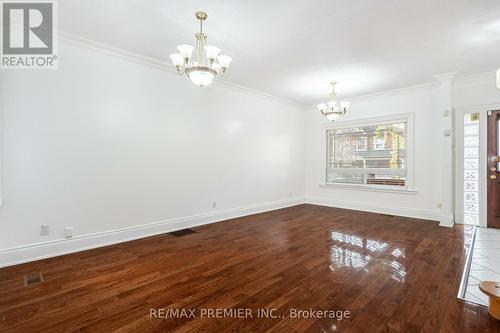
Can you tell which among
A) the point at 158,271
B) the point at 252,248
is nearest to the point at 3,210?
the point at 158,271

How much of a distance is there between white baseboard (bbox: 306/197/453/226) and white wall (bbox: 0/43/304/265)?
2409mm

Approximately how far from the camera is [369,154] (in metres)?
6.34

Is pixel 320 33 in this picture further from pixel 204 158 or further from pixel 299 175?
pixel 299 175

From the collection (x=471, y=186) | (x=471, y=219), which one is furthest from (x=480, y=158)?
(x=471, y=219)

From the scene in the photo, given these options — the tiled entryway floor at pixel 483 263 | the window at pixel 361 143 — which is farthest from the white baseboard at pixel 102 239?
the tiled entryway floor at pixel 483 263

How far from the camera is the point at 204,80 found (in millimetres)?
2621

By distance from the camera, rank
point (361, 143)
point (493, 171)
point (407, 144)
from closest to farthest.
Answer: point (493, 171)
point (407, 144)
point (361, 143)

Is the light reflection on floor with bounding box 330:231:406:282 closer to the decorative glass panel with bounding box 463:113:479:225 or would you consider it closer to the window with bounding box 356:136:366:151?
the decorative glass panel with bounding box 463:113:479:225

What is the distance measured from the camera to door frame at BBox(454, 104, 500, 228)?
4.73 metres

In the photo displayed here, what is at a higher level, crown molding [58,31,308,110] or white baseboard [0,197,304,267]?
crown molding [58,31,308,110]

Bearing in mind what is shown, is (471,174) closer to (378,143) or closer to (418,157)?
(418,157)

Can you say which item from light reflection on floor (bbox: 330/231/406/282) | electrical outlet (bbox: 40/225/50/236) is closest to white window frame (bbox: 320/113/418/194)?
light reflection on floor (bbox: 330/231/406/282)

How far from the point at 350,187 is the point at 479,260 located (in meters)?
3.42

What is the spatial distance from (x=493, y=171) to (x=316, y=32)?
437 cm
